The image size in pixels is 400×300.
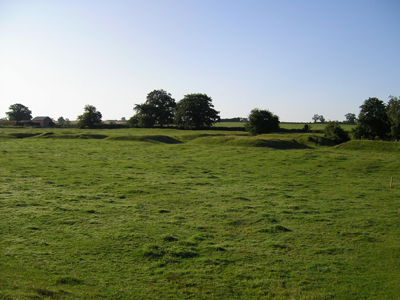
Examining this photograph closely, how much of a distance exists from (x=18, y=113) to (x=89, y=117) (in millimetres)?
67284

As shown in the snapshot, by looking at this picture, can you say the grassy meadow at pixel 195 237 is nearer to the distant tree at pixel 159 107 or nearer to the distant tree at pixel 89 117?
the distant tree at pixel 159 107

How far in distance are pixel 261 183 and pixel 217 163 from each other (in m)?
11.7

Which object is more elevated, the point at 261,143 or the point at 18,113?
the point at 18,113

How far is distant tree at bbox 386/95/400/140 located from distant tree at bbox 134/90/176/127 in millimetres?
75582

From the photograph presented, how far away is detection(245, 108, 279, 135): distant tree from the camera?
78.6 meters

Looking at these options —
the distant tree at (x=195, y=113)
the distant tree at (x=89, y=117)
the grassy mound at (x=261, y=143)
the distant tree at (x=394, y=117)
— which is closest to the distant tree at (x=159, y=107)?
the distant tree at (x=195, y=113)

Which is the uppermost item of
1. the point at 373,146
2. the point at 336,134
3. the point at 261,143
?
the point at 336,134

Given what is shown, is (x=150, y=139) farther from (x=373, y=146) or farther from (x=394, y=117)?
(x=394, y=117)

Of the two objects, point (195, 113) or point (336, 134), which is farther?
point (195, 113)

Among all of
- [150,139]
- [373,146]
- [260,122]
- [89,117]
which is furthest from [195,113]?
[373,146]

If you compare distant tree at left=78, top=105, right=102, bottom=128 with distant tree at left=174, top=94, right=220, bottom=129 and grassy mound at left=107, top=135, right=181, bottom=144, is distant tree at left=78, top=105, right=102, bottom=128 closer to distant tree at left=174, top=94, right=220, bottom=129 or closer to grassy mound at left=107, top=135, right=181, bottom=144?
distant tree at left=174, top=94, right=220, bottom=129

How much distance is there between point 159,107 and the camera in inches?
4727

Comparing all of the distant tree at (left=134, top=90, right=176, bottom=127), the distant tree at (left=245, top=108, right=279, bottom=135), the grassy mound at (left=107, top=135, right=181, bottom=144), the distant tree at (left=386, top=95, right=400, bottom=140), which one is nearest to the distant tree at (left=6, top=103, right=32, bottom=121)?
the distant tree at (left=134, top=90, right=176, bottom=127)

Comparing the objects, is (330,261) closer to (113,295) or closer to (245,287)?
(245,287)
